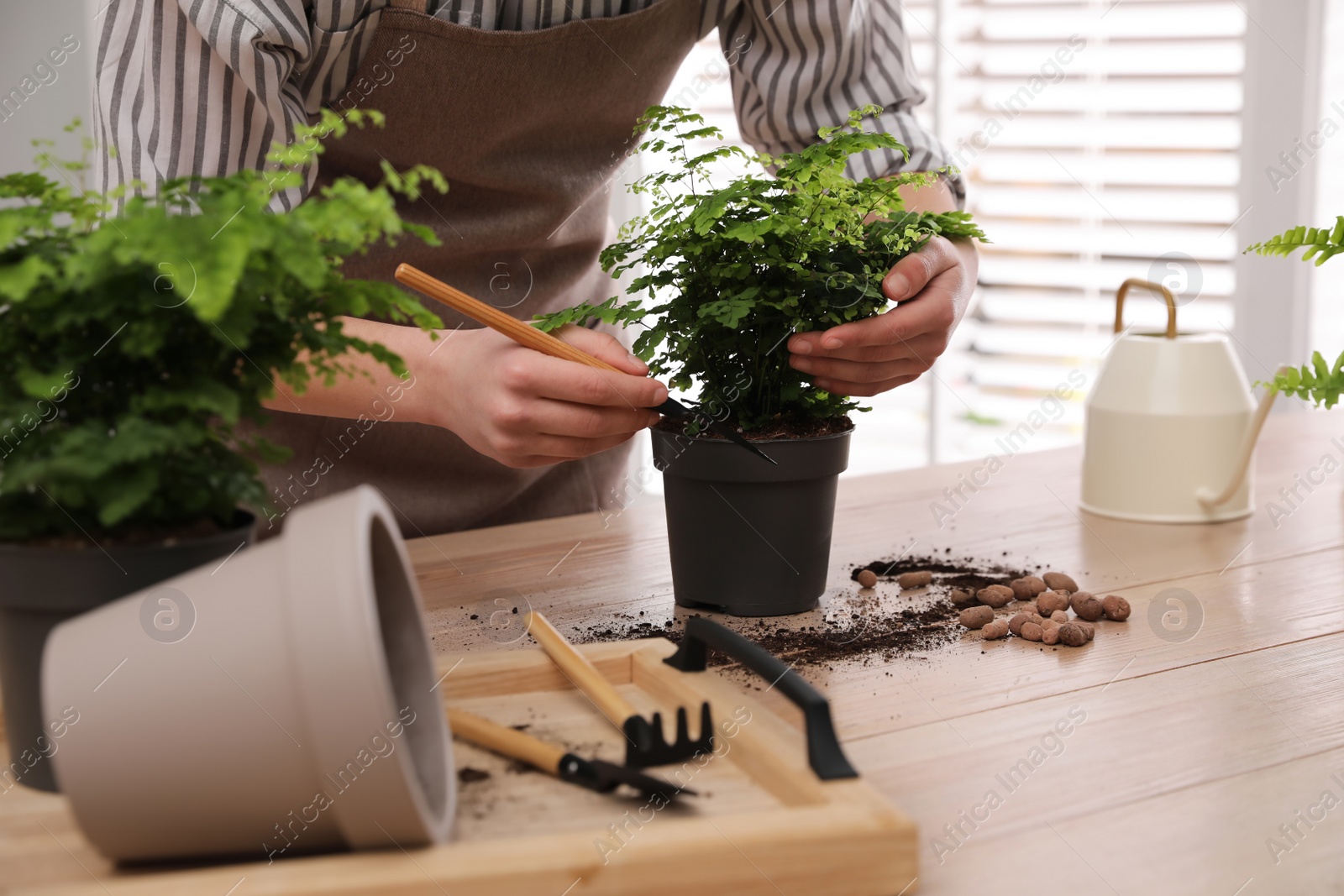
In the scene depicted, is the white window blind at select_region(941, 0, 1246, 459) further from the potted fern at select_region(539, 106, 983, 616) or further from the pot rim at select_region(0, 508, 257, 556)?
the pot rim at select_region(0, 508, 257, 556)

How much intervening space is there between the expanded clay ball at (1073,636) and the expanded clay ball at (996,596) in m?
0.11

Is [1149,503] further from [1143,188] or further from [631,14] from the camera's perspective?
[1143,188]

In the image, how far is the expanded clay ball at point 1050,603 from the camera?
3.69ft

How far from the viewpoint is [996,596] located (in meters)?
Result: 1.17

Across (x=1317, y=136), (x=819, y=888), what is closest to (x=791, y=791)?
(x=819, y=888)

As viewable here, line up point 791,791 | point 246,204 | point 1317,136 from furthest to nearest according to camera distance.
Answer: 1. point 1317,136
2. point 791,791
3. point 246,204

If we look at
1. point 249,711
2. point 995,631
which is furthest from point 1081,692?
point 249,711

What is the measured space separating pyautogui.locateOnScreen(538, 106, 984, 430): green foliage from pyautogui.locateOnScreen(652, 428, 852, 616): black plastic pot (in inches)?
2.4

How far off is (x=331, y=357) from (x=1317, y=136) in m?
2.89

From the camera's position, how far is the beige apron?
1362 mm

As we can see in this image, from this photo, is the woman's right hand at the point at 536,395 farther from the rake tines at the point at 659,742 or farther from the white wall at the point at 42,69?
the white wall at the point at 42,69

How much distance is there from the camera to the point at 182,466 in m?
0.63

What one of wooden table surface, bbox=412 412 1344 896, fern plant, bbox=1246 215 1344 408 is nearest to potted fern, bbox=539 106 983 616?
wooden table surface, bbox=412 412 1344 896

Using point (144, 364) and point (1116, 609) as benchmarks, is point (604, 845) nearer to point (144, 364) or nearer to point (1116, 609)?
point (144, 364)
